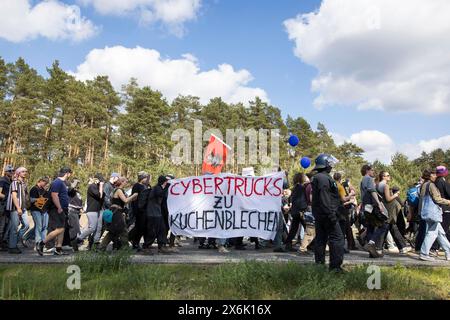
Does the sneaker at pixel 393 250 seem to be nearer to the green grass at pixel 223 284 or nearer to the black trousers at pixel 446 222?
the black trousers at pixel 446 222

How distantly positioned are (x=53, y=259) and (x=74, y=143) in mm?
44680

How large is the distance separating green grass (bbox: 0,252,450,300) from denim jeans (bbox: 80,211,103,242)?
9.40 feet

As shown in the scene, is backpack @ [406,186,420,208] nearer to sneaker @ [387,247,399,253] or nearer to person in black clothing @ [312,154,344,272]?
sneaker @ [387,247,399,253]

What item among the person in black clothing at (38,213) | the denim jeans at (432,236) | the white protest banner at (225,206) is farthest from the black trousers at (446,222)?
the person in black clothing at (38,213)

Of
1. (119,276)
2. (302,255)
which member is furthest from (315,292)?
(302,255)

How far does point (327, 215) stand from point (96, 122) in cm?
5442

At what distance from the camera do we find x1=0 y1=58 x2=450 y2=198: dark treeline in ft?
158

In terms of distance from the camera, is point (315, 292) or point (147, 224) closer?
point (315, 292)

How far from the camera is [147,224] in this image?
9406mm

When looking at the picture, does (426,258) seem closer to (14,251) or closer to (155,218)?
(155,218)

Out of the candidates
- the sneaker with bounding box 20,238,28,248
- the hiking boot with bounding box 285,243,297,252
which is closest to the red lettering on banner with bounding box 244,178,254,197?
the hiking boot with bounding box 285,243,297,252

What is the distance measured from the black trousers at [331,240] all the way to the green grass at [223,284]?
0.36m

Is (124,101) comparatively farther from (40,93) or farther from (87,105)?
(40,93)

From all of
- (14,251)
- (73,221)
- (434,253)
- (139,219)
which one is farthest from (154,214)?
(434,253)
